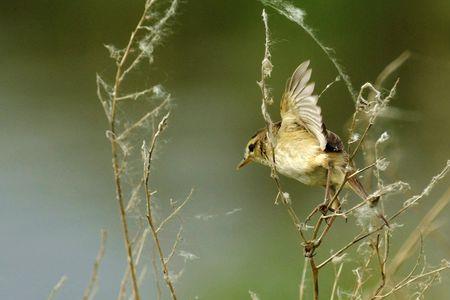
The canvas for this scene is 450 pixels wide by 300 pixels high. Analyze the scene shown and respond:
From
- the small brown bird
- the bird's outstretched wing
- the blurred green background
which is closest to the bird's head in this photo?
the small brown bird

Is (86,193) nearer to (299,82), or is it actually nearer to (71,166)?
(71,166)

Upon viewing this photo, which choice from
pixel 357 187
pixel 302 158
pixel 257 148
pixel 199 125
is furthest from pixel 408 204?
pixel 199 125

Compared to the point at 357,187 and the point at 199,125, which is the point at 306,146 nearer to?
the point at 357,187

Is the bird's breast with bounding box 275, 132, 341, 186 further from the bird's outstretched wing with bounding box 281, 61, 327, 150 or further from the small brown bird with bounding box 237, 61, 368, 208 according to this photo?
the bird's outstretched wing with bounding box 281, 61, 327, 150

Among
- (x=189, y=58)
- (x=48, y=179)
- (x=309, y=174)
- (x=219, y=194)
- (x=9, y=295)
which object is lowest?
(x=309, y=174)

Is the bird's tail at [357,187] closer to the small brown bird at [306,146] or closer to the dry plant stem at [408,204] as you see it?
the small brown bird at [306,146]

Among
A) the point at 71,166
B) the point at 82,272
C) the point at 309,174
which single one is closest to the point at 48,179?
the point at 71,166
